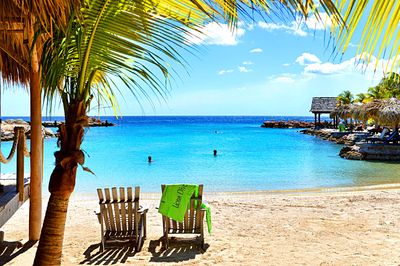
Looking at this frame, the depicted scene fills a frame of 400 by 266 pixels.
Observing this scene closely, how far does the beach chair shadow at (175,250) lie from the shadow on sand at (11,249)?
5.51 ft

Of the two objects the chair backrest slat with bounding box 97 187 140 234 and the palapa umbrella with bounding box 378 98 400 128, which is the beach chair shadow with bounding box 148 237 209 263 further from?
the palapa umbrella with bounding box 378 98 400 128

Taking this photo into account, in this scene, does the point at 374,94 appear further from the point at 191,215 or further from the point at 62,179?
the point at 62,179

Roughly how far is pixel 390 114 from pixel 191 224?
18.3 m

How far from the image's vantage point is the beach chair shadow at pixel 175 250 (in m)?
5.05

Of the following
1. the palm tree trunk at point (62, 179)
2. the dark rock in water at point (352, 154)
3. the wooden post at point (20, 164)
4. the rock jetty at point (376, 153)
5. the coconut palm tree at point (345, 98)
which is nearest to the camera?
the palm tree trunk at point (62, 179)

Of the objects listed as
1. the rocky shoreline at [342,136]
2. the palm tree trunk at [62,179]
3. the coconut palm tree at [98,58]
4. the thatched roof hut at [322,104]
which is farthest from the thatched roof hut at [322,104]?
the palm tree trunk at [62,179]

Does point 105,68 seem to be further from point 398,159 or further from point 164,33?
point 398,159

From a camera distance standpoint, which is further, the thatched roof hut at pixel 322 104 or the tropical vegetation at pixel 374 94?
the thatched roof hut at pixel 322 104

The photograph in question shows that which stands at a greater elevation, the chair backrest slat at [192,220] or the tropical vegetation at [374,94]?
the tropical vegetation at [374,94]

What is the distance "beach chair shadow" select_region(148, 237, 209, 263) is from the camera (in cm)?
505

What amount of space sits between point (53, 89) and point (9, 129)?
141ft

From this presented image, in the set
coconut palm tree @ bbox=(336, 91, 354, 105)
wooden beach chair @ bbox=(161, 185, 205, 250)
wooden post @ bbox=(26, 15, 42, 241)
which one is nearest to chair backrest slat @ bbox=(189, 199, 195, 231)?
wooden beach chair @ bbox=(161, 185, 205, 250)

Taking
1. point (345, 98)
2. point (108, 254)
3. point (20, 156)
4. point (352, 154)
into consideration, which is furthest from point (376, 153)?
point (345, 98)

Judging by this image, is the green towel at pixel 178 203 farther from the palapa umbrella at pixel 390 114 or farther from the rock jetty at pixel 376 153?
the palapa umbrella at pixel 390 114
